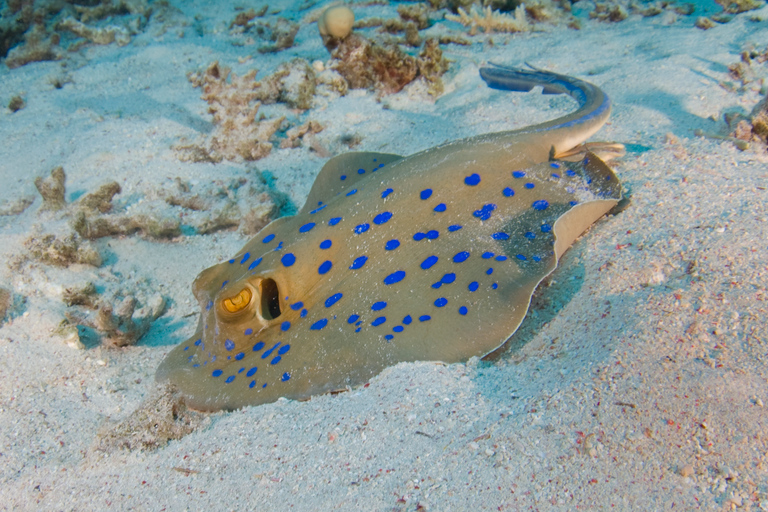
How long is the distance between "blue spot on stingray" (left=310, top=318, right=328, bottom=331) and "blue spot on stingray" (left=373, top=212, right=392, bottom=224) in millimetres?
880

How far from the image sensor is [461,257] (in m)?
2.87

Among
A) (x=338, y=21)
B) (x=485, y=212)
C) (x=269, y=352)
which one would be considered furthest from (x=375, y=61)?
(x=269, y=352)

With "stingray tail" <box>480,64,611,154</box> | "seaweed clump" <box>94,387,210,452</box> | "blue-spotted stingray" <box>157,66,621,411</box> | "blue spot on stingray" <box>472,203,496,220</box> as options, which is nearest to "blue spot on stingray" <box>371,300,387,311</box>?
"blue-spotted stingray" <box>157,66,621,411</box>

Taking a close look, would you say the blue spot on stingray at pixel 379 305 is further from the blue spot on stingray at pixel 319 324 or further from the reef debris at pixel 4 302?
the reef debris at pixel 4 302

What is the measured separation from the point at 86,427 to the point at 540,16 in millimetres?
9264

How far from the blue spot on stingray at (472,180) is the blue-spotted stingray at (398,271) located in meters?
0.01

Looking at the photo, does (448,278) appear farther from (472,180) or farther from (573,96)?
(573,96)

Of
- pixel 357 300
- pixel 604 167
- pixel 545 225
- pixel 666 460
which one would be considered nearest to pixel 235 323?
pixel 357 300

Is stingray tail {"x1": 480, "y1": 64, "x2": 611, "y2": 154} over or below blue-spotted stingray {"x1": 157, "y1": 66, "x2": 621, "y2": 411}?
over

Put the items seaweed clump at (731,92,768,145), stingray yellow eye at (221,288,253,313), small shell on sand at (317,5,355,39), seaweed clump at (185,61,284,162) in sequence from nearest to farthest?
stingray yellow eye at (221,288,253,313) < seaweed clump at (731,92,768,145) < seaweed clump at (185,61,284,162) < small shell on sand at (317,5,355,39)

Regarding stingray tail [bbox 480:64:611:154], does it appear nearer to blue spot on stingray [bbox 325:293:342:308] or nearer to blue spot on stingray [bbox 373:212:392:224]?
blue spot on stingray [bbox 373:212:392:224]

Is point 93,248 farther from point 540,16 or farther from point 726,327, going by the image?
point 540,16

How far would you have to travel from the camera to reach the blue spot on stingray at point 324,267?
10.2 ft

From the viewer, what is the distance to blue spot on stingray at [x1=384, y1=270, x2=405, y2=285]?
9.45 feet
